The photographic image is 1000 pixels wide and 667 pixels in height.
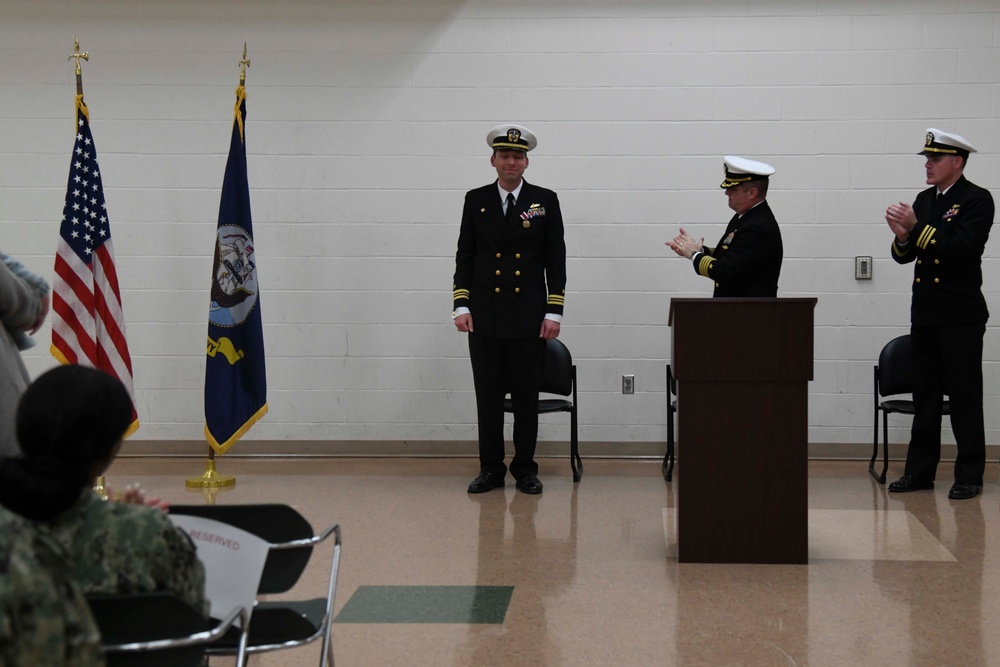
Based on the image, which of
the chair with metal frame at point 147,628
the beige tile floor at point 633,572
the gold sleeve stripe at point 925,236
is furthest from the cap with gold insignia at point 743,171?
the chair with metal frame at point 147,628

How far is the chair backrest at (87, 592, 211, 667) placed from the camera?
5.19 ft

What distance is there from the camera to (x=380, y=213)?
6.15 metres

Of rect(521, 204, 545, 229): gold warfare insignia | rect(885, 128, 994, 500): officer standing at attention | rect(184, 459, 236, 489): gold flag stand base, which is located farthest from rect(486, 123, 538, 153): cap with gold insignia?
rect(184, 459, 236, 489): gold flag stand base

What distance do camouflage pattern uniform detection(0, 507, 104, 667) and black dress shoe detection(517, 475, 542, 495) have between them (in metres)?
3.76

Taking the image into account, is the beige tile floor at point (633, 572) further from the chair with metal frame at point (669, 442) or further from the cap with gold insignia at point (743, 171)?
the cap with gold insignia at point (743, 171)

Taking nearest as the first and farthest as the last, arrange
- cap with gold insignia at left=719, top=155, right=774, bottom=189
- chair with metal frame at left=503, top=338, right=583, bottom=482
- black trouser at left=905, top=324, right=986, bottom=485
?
cap with gold insignia at left=719, top=155, right=774, bottom=189, black trouser at left=905, top=324, right=986, bottom=485, chair with metal frame at left=503, top=338, right=583, bottom=482

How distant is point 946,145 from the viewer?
4.92 meters

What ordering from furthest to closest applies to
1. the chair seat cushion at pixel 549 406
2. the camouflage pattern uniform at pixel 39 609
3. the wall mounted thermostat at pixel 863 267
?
1. the wall mounted thermostat at pixel 863 267
2. the chair seat cushion at pixel 549 406
3. the camouflage pattern uniform at pixel 39 609

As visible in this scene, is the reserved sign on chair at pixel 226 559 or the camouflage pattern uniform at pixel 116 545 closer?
the camouflage pattern uniform at pixel 116 545

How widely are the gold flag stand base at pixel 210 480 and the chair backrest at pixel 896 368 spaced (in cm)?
345

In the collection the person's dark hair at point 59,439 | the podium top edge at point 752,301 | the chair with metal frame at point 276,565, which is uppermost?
the podium top edge at point 752,301

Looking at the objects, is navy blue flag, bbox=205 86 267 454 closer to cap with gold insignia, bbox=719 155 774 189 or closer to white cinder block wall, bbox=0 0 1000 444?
white cinder block wall, bbox=0 0 1000 444

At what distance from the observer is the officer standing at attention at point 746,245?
429 centimetres

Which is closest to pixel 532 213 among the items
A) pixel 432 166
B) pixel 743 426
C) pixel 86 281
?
pixel 432 166
